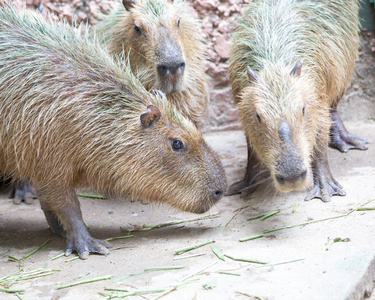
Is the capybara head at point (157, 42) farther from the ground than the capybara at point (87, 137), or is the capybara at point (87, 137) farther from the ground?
the capybara head at point (157, 42)

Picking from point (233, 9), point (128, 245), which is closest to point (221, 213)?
point (128, 245)

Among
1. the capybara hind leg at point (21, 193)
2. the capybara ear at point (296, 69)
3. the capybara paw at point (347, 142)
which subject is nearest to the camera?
the capybara ear at point (296, 69)

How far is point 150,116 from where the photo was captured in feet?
14.7

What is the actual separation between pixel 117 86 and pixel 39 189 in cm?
108

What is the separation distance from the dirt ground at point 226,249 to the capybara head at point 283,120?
0.53 m

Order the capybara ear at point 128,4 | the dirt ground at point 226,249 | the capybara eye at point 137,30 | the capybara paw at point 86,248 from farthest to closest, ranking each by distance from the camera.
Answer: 1. the capybara ear at point 128,4
2. the capybara eye at point 137,30
3. the capybara paw at point 86,248
4. the dirt ground at point 226,249

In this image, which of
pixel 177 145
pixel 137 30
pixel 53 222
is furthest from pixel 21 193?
pixel 177 145

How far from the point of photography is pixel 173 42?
5410 millimetres

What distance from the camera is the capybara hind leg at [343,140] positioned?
638 centimetres

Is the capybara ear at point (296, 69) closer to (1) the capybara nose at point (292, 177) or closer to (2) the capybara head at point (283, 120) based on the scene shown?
(2) the capybara head at point (283, 120)

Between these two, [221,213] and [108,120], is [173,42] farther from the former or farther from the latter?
[221,213]

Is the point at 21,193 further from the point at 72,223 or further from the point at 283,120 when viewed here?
the point at 283,120

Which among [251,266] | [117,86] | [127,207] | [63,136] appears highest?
[117,86]

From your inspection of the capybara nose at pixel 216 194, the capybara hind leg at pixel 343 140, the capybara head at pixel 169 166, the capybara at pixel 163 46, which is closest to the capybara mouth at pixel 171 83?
the capybara at pixel 163 46
